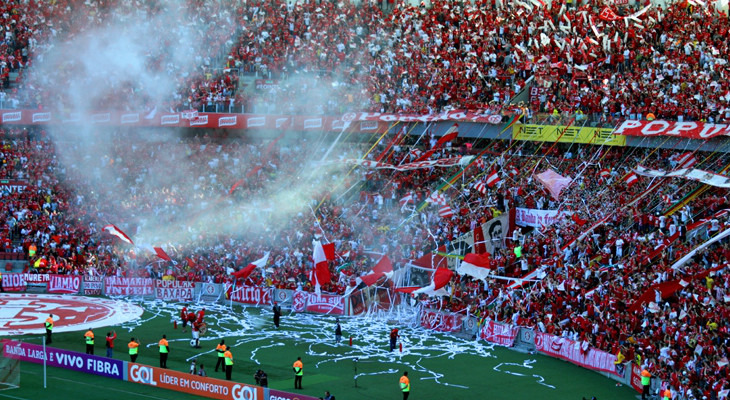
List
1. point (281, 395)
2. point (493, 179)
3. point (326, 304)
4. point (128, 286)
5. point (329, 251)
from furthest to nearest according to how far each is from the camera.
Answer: point (128, 286), point (493, 179), point (326, 304), point (329, 251), point (281, 395)

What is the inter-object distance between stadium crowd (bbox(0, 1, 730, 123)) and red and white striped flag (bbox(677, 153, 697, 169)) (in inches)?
104

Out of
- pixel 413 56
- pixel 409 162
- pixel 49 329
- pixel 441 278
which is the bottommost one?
pixel 49 329

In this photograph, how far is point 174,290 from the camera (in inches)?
1622

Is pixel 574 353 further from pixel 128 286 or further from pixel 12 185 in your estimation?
pixel 12 185

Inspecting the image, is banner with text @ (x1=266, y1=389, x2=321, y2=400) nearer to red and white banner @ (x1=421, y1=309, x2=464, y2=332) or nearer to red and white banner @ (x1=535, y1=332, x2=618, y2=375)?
red and white banner @ (x1=535, y1=332, x2=618, y2=375)

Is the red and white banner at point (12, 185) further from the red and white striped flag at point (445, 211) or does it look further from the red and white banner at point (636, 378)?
the red and white banner at point (636, 378)

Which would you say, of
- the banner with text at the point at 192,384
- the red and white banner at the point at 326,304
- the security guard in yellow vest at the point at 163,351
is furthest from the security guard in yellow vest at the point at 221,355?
the red and white banner at the point at 326,304

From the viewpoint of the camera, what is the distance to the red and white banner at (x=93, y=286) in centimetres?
4231

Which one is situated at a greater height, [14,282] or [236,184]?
[236,184]

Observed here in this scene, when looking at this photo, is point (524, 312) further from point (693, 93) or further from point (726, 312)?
point (693, 93)

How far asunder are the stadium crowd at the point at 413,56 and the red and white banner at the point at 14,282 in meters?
11.4

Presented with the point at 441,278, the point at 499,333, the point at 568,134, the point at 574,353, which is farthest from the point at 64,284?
the point at 574,353

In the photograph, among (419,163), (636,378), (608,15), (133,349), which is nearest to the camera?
(636,378)

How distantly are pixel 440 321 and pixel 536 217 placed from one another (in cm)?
660
